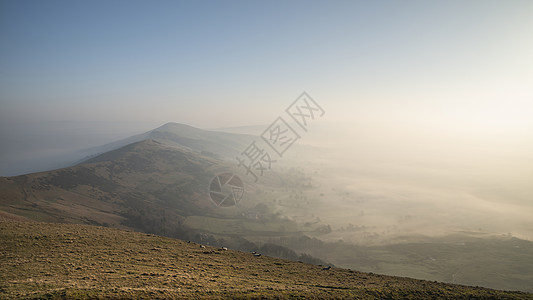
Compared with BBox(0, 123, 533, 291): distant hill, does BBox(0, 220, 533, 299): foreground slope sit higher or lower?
higher

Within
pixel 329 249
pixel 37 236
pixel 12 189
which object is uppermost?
pixel 37 236

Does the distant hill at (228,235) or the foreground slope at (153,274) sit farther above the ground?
the foreground slope at (153,274)

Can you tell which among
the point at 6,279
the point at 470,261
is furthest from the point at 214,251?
the point at 470,261

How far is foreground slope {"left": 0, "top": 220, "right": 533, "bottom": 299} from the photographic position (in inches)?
822

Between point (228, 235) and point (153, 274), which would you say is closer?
point (153, 274)

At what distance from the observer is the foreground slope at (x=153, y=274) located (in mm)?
20891

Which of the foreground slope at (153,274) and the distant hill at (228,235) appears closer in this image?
the foreground slope at (153,274)

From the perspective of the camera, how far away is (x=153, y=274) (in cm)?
2619

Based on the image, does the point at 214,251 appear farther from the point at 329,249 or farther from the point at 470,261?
the point at 470,261

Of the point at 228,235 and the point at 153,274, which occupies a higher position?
the point at 153,274

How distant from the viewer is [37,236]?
36.9 m

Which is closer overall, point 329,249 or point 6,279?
point 6,279

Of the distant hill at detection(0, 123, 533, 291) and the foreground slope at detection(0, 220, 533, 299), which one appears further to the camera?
the distant hill at detection(0, 123, 533, 291)

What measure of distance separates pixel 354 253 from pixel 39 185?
220m
